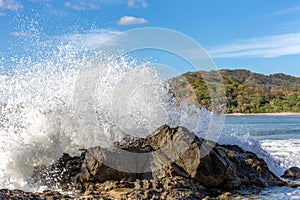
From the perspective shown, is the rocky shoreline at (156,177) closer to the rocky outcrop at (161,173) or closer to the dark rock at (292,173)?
the rocky outcrop at (161,173)

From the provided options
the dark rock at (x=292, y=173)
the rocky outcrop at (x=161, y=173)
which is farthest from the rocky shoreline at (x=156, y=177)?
the dark rock at (x=292, y=173)

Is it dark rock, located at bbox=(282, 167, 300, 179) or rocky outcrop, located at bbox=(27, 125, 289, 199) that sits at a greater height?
rocky outcrop, located at bbox=(27, 125, 289, 199)

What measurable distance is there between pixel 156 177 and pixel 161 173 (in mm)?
130

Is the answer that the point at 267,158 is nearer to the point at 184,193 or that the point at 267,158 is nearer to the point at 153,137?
the point at 153,137

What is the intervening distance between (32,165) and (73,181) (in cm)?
122

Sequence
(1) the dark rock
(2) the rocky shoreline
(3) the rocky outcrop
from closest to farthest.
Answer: (2) the rocky shoreline → (3) the rocky outcrop → (1) the dark rock

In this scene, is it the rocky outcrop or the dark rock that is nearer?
the rocky outcrop

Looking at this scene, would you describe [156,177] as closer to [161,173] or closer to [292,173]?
[161,173]

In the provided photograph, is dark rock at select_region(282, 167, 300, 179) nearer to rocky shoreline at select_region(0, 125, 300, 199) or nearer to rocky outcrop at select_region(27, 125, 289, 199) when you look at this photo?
rocky shoreline at select_region(0, 125, 300, 199)

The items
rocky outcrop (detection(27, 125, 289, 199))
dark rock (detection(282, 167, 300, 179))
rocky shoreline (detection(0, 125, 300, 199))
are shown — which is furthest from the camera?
dark rock (detection(282, 167, 300, 179))

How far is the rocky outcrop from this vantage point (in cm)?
765

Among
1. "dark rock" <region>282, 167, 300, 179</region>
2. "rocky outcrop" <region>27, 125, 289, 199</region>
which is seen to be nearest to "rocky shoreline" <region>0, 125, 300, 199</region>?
"rocky outcrop" <region>27, 125, 289, 199</region>

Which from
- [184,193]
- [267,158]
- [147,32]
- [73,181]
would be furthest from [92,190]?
[267,158]

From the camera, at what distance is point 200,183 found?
807cm
